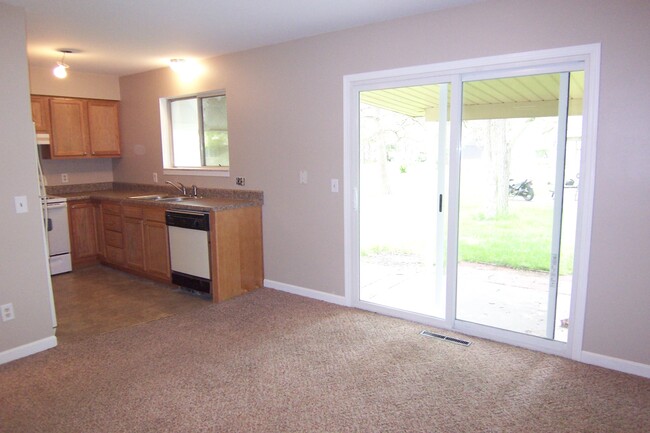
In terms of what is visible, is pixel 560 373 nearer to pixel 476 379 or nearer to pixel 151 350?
pixel 476 379

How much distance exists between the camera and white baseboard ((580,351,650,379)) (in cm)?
270

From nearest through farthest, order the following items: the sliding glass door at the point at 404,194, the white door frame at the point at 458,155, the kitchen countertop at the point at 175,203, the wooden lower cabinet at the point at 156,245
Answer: the white door frame at the point at 458,155, the sliding glass door at the point at 404,194, the kitchen countertop at the point at 175,203, the wooden lower cabinet at the point at 156,245

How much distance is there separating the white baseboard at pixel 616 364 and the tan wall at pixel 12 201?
13.1 ft

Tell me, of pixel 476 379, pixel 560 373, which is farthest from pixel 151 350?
pixel 560 373

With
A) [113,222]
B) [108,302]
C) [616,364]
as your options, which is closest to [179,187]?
[113,222]

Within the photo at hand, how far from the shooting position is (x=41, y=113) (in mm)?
5219

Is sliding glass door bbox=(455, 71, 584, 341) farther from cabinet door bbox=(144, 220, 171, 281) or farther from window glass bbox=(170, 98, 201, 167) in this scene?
window glass bbox=(170, 98, 201, 167)

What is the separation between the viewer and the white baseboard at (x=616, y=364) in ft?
8.87

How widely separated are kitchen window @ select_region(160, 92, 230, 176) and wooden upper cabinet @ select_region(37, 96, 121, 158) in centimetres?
99

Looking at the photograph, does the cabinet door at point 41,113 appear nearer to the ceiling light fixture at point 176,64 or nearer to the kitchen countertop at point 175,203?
the kitchen countertop at point 175,203

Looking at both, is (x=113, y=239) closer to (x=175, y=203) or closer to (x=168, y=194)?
(x=168, y=194)

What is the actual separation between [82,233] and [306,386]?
4271 mm

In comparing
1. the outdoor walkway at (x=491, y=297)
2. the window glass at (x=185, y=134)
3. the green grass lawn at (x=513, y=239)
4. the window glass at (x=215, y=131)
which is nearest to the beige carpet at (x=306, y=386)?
the outdoor walkway at (x=491, y=297)

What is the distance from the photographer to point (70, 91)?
5.50m
